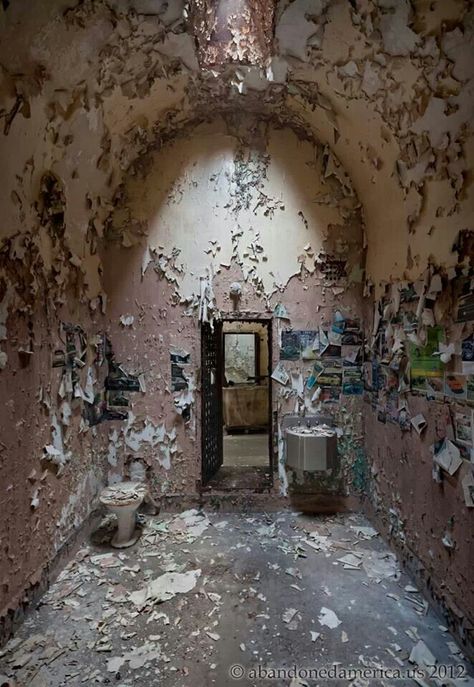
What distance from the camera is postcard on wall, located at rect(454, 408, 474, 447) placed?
1.68m

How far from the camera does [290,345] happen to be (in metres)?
3.07

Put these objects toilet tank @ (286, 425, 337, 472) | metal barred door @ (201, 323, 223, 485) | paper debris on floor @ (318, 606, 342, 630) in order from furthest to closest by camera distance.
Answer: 1. metal barred door @ (201, 323, 223, 485)
2. toilet tank @ (286, 425, 337, 472)
3. paper debris on floor @ (318, 606, 342, 630)

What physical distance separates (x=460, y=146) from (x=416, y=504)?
1.88 m

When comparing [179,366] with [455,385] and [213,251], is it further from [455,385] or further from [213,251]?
[455,385]

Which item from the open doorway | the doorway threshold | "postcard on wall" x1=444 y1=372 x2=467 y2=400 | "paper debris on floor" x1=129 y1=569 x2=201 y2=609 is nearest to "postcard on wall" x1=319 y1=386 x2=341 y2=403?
the open doorway

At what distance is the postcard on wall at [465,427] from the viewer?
5.51 ft

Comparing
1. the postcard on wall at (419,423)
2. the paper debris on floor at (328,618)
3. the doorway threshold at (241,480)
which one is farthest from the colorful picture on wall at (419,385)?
the doorway threshold at (241,480)

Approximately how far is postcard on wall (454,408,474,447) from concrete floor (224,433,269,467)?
237 cm

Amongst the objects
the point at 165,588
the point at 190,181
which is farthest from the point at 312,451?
the point at 190,181

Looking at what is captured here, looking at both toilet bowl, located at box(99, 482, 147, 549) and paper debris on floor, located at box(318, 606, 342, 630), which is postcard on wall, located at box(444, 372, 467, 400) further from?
toilet bowl, located at box(99, 482, 147, 549)

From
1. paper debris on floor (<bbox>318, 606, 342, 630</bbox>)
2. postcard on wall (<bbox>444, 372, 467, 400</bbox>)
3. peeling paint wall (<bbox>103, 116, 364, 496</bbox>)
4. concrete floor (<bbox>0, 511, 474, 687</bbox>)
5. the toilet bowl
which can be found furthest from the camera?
peeling paint wall (<bbox>103, 116, 364, 496</bbox>)

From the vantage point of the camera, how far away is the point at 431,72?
1.75 meters

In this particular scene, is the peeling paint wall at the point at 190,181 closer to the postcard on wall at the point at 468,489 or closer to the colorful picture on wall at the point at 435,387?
the postcard on wall at the point at 468,489

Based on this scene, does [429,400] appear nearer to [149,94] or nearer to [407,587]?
[407,587]
